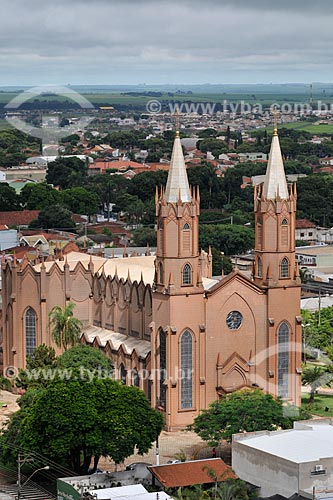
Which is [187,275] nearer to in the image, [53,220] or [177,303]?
[177,303]

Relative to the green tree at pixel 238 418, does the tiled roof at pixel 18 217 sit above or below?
below

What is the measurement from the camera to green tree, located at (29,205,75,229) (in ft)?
437

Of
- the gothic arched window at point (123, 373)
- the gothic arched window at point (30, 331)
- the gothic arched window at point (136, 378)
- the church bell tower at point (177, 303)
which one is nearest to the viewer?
the church bell tower at point (177, 303)

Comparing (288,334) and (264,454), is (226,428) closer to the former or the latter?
(264,454)

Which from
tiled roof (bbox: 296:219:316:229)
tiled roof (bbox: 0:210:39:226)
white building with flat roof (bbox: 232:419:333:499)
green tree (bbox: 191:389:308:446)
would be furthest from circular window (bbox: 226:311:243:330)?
tiled roof (bbox: 0:210:39:226)

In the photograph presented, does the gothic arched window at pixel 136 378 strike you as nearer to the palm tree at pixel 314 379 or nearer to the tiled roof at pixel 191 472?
the palm tree at pixel 314 379

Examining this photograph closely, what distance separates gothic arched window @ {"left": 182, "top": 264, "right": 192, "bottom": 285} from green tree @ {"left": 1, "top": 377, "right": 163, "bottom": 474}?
849cm

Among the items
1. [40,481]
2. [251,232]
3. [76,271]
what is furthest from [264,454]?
[251,232]

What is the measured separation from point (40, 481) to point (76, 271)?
64.6ft

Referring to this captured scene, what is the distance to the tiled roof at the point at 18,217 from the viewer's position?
135625 millimetres

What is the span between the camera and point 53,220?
437 ft

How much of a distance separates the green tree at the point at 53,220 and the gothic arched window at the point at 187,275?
237ft

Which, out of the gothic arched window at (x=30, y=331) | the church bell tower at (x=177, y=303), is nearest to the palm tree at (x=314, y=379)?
the church bell tower at (x=177, y=303)

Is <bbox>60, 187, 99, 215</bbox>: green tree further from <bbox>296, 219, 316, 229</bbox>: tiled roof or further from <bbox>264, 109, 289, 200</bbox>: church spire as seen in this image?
<bbox>264, 109, 289, 200</bbox>: church spire
